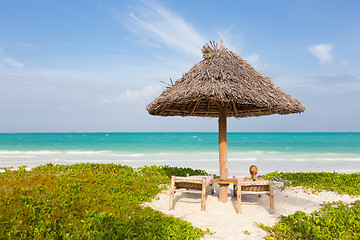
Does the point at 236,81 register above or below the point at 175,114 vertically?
above

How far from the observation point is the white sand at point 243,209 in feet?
15.0

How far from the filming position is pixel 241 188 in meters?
5.55

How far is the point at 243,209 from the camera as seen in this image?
5.80m

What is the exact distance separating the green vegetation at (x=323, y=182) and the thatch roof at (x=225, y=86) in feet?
9.24

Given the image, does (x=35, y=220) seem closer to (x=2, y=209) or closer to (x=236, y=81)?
(x=2, y=209)

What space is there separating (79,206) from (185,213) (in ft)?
7.29

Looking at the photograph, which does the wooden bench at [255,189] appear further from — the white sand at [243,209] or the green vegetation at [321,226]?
the green vegetation at [321,226]

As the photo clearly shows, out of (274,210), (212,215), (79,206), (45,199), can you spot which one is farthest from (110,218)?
(274,210)

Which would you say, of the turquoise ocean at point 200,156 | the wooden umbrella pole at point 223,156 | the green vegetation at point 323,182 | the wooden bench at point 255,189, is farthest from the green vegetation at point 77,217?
the turquoise ocean at point 200,156

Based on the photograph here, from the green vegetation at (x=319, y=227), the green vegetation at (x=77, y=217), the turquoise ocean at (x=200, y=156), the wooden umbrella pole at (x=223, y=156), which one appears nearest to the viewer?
the green vegetation at (x=77, y=217)

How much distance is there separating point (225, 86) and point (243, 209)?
9.43 ft

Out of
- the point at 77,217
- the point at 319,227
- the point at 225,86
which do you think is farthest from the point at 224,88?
the point at 77,217

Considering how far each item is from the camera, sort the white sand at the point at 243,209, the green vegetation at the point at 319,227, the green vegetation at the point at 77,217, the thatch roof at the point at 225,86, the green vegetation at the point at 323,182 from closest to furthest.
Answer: the green vegetation at the point at 77,217
the green vegetation at the point at 319,227
the white sand at the point at 243,209
the thatch roof at the point at 225,86
the green vegetation at the point at 323,182

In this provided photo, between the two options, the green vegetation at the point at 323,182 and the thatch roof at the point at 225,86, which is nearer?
the thatch roof at the point at 225,86
